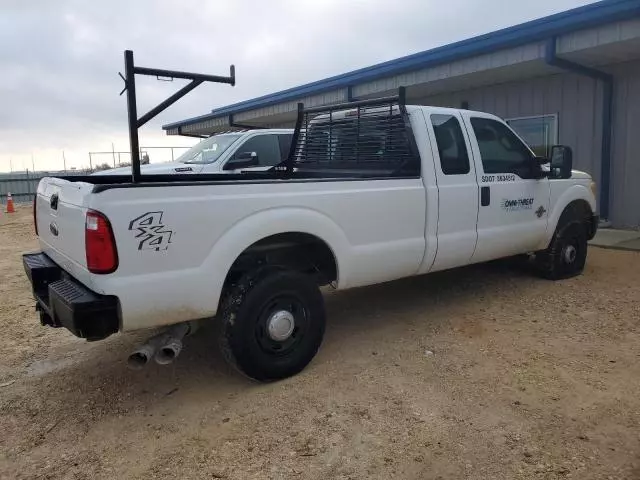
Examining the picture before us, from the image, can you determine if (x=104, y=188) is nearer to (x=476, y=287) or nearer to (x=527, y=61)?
(x=476, y=287)

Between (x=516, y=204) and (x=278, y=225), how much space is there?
2905 mm

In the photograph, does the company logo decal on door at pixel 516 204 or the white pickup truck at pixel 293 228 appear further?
the company logo decal on door at pixel 516 204

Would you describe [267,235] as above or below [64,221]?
below

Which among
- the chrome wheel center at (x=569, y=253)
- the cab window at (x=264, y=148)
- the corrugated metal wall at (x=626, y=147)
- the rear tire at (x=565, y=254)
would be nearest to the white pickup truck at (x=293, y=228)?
the rear tire at (x=565, y=254)

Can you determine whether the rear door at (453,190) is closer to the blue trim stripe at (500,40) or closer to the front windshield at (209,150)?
the blue trim stripe at (500,40)

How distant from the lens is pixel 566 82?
10078mm

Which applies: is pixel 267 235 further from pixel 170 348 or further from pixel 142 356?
pixel 142 356

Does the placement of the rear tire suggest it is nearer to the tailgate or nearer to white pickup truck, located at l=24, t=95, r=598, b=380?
white pickup truck, located at l=24, t=95, r=598, b=380

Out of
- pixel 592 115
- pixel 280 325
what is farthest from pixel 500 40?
pixel 280 325

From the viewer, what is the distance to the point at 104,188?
295 centimetres

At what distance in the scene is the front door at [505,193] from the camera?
508cm

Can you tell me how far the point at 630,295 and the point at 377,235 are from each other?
3141mm

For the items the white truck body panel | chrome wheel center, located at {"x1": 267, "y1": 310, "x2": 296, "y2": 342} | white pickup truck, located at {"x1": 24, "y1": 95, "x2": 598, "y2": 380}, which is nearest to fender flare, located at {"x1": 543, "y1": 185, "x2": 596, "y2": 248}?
white pickup truck, located at {"x1": 24, "y1": 95, "x2": 598, "y2": 380}

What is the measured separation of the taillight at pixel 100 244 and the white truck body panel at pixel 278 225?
37 mm
